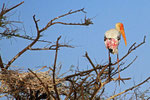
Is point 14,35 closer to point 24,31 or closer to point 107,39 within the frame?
point 24,31

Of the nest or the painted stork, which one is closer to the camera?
the painted stork

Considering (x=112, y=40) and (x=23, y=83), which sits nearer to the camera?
(x=112, y=40)

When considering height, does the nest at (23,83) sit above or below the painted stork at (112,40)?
below

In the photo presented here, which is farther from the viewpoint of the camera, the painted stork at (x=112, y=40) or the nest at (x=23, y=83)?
the nest at (x=23, y=83)

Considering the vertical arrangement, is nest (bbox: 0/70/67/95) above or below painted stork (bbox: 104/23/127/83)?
below

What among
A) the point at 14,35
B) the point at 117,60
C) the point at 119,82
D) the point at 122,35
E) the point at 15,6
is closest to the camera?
the point at 119,82

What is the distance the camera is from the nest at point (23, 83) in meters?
4.28

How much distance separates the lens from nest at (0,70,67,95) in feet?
14.0

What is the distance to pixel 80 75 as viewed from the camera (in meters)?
4.11

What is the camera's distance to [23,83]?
4.39 meters

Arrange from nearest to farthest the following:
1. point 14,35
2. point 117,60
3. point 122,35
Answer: point 117,60 → point 122,35 → point 14,35

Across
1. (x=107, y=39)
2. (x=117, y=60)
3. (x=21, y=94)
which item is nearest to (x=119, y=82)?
(x=117, y=60)

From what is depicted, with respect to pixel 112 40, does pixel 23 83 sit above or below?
below

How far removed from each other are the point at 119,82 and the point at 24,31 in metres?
2.68
